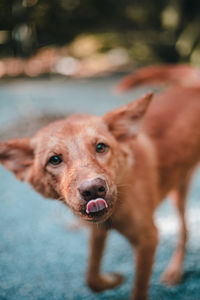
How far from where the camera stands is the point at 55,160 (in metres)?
1.94

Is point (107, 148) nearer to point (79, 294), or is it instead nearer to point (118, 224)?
point (118, 224)

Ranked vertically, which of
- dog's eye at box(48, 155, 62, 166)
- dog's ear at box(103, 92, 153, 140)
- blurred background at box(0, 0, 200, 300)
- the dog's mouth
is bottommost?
blurred background at box(0, 0, 200, 300)

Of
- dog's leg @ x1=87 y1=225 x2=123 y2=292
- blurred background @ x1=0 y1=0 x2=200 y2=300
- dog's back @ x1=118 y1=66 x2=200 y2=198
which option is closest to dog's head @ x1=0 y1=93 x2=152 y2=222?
dog's back @ x1=118 y1=66 x2=200 y2=198

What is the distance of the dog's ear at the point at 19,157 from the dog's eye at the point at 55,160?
11.0 inches

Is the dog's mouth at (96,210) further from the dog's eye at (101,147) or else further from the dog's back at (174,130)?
the dog's back at (174,130)

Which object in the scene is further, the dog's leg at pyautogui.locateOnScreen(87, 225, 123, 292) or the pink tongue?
the dog's leg at pyautogui.locateOnScreen(87, 225, 123, 292)

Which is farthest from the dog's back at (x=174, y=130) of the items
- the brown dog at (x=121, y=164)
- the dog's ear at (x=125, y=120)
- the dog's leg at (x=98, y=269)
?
the dog's leg at (x=98, y=269)

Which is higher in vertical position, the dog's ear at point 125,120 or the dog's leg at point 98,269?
the dog's ear at point 125,120

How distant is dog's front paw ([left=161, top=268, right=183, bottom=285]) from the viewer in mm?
2547

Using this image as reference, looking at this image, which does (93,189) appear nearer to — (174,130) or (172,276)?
(174,130)

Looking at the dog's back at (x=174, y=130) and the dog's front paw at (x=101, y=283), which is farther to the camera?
the dog's back at (x=174, y=130)

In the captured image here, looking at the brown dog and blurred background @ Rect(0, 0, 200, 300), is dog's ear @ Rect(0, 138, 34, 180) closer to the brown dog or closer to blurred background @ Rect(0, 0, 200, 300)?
the brown dog

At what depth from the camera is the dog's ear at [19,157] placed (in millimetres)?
2126

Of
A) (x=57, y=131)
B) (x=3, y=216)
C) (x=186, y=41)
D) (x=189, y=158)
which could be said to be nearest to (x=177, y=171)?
(x=189, y=158)
